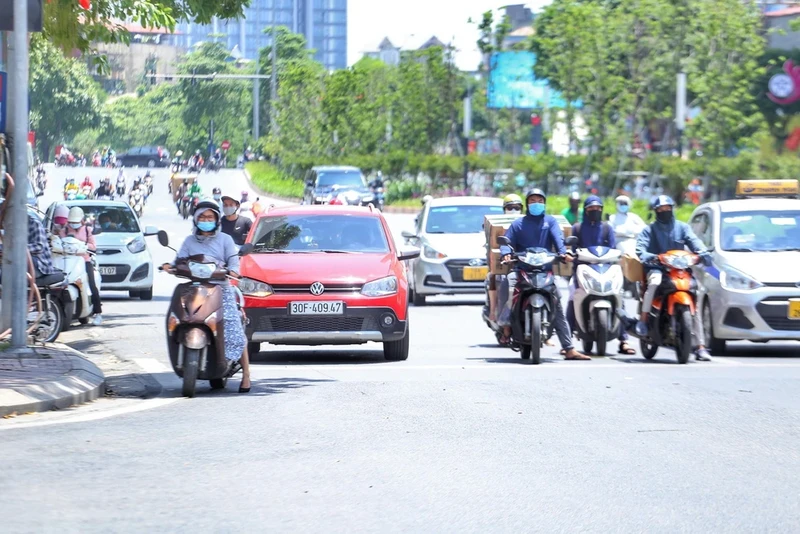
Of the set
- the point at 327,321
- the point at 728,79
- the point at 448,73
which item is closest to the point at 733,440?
the point at 327,321

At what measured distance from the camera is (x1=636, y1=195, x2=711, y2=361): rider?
14977 mm

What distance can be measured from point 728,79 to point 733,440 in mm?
46141

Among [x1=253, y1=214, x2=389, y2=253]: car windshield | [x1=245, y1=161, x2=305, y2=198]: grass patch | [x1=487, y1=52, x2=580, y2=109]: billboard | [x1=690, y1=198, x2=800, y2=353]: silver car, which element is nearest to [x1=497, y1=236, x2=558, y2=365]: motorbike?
[x1=253, y1=214, x2=389, y2=253]: car windshield

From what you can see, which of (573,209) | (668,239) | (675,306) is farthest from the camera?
(573,209)

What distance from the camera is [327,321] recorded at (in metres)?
14.1

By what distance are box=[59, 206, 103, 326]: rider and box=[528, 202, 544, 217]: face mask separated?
6.41 meters

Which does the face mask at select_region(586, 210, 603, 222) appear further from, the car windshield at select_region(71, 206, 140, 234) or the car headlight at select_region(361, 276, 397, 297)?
the car windshield at select_region(71, 206, 140, 234)

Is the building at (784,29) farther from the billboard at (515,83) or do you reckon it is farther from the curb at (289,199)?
the curb at (289,199)

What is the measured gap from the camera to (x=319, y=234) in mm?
15266

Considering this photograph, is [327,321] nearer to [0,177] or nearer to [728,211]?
[0,177]

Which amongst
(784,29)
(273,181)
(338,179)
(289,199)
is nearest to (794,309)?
(338,179)

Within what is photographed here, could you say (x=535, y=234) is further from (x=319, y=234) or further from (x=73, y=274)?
(x=73, y=274)

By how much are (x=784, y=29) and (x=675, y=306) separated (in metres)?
63.7

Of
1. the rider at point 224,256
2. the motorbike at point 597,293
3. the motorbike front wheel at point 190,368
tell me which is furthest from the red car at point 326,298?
the motorbike front wheel at point 190,368
